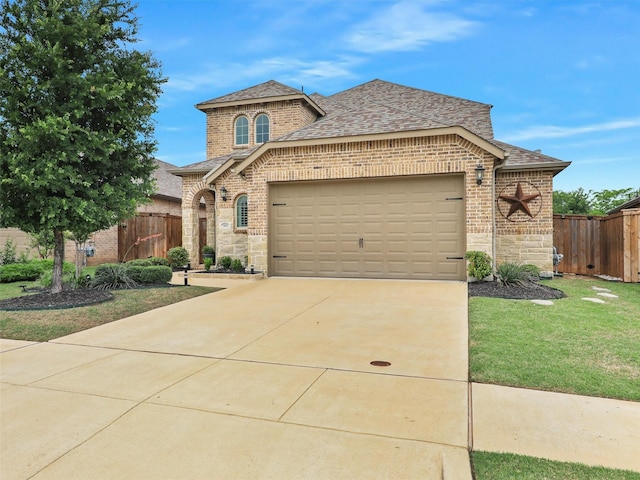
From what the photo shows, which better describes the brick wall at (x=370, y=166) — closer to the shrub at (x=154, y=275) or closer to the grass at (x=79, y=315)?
the shrub at (x=154, y=275)

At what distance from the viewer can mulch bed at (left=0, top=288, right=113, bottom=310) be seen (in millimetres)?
7309

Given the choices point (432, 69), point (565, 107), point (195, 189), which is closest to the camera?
point (195, 189)

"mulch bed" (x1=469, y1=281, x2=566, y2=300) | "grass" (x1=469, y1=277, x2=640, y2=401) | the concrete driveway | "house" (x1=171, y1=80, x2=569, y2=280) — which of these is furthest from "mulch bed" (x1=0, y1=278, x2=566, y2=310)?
the concrete driveway

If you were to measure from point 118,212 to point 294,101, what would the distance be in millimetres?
9205

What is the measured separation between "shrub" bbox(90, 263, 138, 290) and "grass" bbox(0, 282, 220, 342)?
681 mm

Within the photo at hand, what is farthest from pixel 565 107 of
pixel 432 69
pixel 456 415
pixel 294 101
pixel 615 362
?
pixel 456 415

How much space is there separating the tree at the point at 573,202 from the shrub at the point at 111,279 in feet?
90.2

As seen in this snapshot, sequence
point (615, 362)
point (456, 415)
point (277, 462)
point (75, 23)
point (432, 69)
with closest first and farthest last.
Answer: point (277, 462)
point (456, 415)
point (615, 362)
point (75, 23)
point (432, 69)

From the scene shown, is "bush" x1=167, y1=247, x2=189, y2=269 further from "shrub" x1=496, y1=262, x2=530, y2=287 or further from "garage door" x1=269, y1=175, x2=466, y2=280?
"shrub" x1=496, y1=262, x2=530, y2=287

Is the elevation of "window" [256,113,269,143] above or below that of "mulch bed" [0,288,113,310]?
above

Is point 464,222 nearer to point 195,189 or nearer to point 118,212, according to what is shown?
point 118,212

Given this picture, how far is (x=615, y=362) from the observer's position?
Result: 4328 millimetres

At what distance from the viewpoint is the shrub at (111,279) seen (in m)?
9.62

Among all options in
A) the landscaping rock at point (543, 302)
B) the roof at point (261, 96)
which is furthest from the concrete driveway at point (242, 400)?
the roof at point (261, 96)
